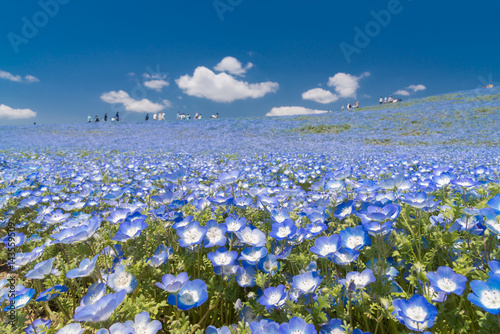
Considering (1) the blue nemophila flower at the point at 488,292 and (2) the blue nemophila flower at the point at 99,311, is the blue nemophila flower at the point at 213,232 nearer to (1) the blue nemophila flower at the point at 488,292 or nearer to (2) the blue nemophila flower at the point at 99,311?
(2) the blue nemophila flower at the point at 99,311

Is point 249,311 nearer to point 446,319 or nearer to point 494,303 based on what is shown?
point 446,319

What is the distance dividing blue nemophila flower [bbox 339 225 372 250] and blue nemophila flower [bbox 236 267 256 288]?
0.54 meters

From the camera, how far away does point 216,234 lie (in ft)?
5.08

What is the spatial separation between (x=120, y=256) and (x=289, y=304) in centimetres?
128

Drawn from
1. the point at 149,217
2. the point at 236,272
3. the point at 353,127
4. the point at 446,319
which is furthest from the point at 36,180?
the point at 353,127

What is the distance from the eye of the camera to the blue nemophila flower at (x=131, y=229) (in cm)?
140

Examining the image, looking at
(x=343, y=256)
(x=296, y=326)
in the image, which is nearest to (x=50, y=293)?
(x=296, y=326)

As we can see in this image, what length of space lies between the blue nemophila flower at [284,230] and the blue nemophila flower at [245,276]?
0.81 feet

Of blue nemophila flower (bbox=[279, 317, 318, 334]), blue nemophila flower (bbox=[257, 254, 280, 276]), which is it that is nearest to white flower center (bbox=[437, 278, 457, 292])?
blue nemophila flower (bbox=[279, 317, 318, 334])

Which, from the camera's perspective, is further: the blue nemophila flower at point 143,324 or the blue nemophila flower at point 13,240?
the blue nemophila flower at point 13,240

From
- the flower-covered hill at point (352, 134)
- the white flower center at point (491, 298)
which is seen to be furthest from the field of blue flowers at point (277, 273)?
the flower-covered hill at point (352, 134)

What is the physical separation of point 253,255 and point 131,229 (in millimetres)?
756

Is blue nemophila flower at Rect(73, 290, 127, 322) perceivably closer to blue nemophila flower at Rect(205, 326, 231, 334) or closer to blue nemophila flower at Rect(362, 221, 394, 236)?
blue nemophila flower at Rect(205, 326, 231, 334)

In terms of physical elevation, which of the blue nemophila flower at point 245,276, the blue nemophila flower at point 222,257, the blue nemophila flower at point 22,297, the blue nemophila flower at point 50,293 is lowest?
the blue nemophila flower at point 50,293
